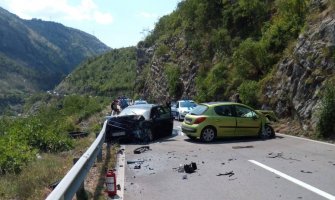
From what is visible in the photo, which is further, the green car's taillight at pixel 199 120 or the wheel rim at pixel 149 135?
the wheel rim at pixel 149 135

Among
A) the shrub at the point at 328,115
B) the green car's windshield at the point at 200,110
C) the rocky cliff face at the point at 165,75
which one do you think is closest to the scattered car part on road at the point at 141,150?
the green car's windshield at the point at 200,110

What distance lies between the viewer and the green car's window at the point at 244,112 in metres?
18.9

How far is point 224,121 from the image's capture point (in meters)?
18.6

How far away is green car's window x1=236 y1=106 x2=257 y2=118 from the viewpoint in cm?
1891

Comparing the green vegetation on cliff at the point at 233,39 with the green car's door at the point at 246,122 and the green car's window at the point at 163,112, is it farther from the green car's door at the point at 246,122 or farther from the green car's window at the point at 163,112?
the green car's door at the point at 246,122

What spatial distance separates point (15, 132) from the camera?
1873cm

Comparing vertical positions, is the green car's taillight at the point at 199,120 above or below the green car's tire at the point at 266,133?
above

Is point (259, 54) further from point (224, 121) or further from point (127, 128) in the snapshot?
point (127, 128)

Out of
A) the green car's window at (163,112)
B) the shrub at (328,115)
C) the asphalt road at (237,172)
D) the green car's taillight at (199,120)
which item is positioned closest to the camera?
the asphalt road at (237,172)

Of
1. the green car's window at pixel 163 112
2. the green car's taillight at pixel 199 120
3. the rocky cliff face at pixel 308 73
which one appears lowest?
the green car's taillight at pixel 199 120

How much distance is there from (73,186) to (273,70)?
2167 centimetres

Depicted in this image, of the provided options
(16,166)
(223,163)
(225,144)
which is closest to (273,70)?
(225,144)

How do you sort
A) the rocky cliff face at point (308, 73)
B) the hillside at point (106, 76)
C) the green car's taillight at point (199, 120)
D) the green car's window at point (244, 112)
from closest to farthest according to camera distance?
the green car's taillight at point (199, 120) → the green car's window at point (244, 112) → the rocky cliff face at point (308, 73) → the hillside at point (106, 76)

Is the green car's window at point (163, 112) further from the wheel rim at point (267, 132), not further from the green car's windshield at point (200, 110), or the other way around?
the wheel rim at point (267, 132)
